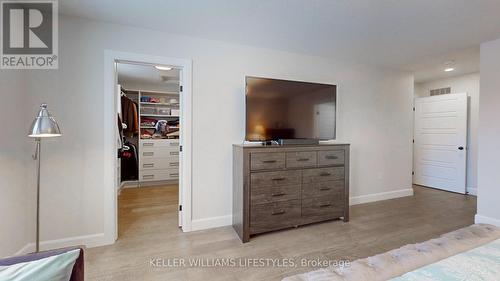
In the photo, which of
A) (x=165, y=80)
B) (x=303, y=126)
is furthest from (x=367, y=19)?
(x=165, y=80)

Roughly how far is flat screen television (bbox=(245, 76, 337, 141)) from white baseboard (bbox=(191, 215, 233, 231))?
1.11 meters

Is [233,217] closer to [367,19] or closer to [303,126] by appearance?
[303,126]

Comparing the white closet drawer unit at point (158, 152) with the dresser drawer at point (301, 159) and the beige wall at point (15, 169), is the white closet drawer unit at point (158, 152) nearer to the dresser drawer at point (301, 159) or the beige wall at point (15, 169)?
the beige wall at point (15, 169)

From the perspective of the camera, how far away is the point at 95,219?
252cm

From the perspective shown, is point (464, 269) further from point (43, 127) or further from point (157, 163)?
point (157, 163)

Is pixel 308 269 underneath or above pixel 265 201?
underneath

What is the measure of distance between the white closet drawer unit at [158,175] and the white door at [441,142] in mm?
5611

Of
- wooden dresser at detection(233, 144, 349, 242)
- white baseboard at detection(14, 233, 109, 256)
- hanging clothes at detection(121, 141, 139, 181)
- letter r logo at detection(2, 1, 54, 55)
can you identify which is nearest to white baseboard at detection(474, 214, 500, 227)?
wooden dresser at detection(233, 144, 349, 242)

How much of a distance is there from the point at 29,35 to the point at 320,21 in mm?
2881

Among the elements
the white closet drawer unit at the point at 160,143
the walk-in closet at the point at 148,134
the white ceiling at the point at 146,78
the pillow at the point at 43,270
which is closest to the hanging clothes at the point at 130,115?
the walk-in closet at the point at 148,134

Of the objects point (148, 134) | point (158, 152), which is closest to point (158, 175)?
point (158, 152)

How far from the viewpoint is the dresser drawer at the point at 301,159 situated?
9.20 feet

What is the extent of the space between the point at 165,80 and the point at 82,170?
3.12 metres

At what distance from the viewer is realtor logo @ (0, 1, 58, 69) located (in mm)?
2059
